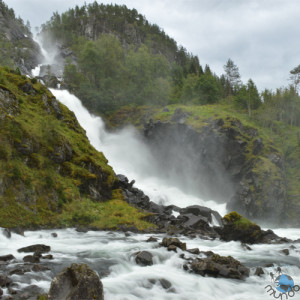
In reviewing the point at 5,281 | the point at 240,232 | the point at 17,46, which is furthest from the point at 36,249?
the point at 17,46

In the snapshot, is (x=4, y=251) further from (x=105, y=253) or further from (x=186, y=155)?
(x=186, y=155)

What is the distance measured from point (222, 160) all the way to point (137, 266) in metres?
43.5

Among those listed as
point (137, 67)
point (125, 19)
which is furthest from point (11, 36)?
point (137, 67)

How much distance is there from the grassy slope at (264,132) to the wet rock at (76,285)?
155 feet

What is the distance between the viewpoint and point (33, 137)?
1164 inches

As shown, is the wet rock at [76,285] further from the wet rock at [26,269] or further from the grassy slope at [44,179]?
the grassy slope at [44,179]

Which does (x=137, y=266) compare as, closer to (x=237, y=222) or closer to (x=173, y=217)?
(x=237, y=222)

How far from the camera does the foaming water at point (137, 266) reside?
12.9 m

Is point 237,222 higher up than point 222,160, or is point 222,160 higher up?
point 222,160

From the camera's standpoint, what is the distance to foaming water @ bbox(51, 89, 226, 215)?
Answer: 57188 millimetres

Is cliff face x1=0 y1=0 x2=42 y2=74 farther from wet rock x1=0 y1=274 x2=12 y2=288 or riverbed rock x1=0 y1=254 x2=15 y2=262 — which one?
wet rock x1=0 y1=274 x2=12 y2=288

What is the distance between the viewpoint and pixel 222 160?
5672 cm

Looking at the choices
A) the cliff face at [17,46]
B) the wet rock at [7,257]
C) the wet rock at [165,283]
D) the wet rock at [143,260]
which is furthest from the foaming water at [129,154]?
the cliff face at [17,46]

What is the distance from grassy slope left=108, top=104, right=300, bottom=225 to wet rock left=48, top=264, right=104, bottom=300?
47180 mm
